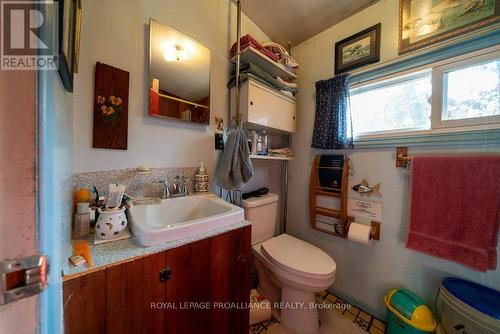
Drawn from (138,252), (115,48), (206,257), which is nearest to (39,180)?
(138,252)

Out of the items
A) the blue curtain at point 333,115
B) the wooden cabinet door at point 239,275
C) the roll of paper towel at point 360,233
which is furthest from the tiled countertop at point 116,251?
the blue curtain at point 333,115

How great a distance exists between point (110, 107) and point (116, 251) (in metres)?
0.69

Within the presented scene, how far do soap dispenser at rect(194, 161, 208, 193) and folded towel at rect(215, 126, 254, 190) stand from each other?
0.08m

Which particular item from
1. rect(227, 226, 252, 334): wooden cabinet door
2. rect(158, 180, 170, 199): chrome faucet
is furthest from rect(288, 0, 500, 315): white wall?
rect(158, 180, 170, 199): chrome faucet

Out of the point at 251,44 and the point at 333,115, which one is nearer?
the point at 251,44

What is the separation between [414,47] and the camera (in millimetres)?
1081

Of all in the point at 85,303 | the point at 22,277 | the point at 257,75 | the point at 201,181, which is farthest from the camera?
the point at 257,75

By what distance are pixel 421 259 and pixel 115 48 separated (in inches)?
84.1

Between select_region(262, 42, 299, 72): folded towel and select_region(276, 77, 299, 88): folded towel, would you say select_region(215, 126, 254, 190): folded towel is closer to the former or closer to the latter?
select_region(276, 77, 299, 88): folded towel

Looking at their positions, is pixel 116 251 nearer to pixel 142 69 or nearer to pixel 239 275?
pixel 239 275

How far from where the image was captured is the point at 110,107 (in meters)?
0.85

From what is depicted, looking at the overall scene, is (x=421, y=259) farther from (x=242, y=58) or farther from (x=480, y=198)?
(x=242, y=58)

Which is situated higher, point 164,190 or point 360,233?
point 164,190

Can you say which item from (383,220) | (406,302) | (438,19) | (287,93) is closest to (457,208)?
(383,220)
